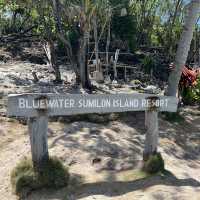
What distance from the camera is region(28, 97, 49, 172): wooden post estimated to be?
6.24m

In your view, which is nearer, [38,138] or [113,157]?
[38,138]

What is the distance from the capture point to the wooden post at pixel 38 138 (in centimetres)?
624

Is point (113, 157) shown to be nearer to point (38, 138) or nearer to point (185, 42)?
point (38, 138)

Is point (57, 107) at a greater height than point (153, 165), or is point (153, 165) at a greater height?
point (57, 107)

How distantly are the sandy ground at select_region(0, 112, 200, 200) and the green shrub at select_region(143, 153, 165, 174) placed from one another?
137mm

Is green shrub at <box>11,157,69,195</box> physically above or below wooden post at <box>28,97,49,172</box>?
below

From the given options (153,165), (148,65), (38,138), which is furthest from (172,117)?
(148,65)

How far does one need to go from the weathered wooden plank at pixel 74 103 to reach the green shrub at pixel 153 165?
2.44ft

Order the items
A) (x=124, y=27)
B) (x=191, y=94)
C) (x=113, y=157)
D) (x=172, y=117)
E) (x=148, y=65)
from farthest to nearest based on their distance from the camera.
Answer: (x=124, y=27), (x=148, y=65), (x=191, y=94), (x=172, y=117), (x=113, y=157)

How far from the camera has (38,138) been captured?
20.6 ft

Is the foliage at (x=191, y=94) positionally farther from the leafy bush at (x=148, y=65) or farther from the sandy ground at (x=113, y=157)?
the leafy bush at (x=148, y=65)

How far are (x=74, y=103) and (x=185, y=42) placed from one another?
4.54 metres

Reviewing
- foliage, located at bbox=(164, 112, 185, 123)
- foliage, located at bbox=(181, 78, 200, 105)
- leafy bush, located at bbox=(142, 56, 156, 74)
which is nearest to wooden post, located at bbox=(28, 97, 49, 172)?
foliage, located at bbox=(164, 112, 185, 123)

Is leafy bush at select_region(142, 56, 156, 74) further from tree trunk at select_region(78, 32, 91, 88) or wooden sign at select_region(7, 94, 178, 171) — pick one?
wooden sign at select_region(7, 94, 178, 171)
